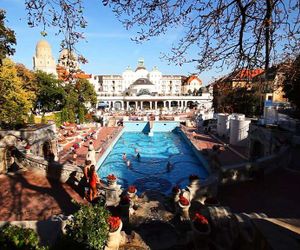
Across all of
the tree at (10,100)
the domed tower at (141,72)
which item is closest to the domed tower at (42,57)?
the domed tower at (141,72)

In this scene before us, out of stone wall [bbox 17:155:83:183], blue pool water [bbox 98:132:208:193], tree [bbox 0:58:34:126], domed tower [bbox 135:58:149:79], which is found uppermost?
domed tower [bbox 135:58:149:79]

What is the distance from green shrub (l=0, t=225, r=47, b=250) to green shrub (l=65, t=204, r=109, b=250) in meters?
0.82

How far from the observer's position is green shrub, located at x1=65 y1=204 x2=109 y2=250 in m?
5.44

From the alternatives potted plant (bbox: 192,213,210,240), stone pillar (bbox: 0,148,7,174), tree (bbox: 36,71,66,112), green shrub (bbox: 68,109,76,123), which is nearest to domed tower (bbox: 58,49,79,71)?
potted plant (bbox: 192,213,210,240)

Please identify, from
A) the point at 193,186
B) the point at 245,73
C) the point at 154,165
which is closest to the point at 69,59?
the point at 245,73

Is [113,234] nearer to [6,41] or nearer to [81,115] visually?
[6,41]

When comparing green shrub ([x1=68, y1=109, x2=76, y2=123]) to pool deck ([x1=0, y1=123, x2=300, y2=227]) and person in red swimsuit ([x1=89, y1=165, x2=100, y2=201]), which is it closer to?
pool deck ([x1=0, y1=123, x2=300, y2=227])

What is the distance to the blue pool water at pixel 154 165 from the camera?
60.3 ft

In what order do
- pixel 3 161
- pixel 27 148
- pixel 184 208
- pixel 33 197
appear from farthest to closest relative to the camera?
pixel 27 148 → pixel 3 161 → pixel 33 197 → pixel 184 208

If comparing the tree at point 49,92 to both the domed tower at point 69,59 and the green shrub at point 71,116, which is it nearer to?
the green shrub at point 71,116

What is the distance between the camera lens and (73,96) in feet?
133

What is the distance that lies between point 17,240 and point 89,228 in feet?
4.79

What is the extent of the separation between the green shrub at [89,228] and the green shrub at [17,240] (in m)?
0.82

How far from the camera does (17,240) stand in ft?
15.9
